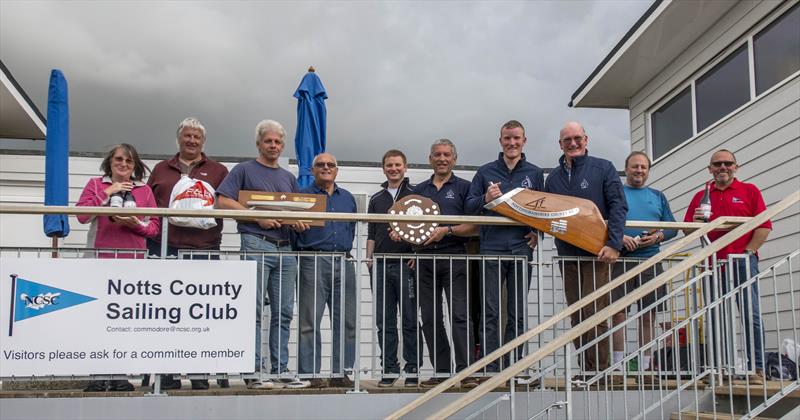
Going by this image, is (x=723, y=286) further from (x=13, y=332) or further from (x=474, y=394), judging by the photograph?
(x=13, y=332)

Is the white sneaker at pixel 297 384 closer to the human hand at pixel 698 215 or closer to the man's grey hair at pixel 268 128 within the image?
the man's grey hair at pixel 268 128

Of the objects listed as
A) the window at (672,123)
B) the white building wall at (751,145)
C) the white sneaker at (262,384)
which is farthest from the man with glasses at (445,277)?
the window at (672,123)

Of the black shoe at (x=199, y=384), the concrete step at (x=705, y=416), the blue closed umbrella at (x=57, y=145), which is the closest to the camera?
the concrete step at (x=705, y=416)

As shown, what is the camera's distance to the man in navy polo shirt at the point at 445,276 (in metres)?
5.32

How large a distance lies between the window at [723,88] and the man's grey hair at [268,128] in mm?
5151

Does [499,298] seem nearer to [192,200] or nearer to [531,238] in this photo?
[531,238]

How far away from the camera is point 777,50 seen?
24.7 ft

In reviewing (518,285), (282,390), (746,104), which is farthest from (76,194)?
(746,104)

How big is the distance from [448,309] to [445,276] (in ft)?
0.82

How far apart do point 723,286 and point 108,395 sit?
14.0 feet

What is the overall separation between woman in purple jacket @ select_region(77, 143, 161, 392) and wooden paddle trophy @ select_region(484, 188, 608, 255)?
2404mm

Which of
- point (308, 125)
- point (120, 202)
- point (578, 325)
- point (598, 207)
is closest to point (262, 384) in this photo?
point (120, 202)

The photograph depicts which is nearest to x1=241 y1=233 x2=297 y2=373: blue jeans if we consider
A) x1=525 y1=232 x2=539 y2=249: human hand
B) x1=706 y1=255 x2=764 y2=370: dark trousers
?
x1=525 y1=232 x2=539 y2=249: human hand

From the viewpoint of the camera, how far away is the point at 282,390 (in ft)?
16.2
